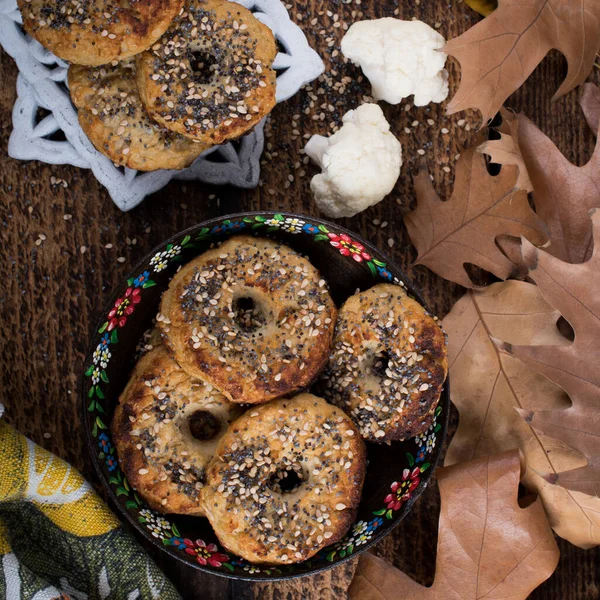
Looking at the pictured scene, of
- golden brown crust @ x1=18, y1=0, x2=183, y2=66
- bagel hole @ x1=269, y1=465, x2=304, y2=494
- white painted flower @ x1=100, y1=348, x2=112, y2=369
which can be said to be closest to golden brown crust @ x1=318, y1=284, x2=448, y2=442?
bagel hole @ x1=269, y1=465, x2=304, y2=494

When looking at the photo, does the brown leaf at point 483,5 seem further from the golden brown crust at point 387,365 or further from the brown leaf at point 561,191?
the golden brown crust at point 387,365

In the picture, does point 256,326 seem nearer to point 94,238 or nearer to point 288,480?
point 288,480

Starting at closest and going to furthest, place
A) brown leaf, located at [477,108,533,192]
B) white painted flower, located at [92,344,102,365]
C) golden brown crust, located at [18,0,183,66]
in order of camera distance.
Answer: golden brown crust, located at [18,0,183,66] < white painted flower, located at [92,344,102,365] < brown leaf, located at [477,108,533,192]

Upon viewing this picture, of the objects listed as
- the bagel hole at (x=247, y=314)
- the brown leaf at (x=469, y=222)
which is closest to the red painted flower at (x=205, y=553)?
the bagel hole at (x=247, y=314)

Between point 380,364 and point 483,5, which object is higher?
point 483,5

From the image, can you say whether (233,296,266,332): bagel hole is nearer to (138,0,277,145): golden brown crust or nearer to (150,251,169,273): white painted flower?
(150,251,169,273): white painted flower

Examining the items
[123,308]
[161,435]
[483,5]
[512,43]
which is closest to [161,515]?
[161,435]

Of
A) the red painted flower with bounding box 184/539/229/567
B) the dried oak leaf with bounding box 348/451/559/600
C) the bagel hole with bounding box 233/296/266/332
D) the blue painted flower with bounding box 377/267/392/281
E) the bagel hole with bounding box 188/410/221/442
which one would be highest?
the blue painted flower with bounding box 377/267/392/281
